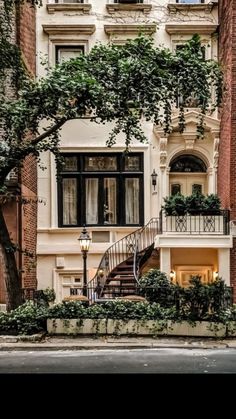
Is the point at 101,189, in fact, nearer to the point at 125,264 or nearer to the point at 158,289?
the point at 125,264

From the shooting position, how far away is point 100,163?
518 inches

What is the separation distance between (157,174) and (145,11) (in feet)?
13.6

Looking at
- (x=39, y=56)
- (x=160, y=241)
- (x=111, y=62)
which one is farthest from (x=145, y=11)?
(x=160, y=241)

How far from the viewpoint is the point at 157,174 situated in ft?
42.1

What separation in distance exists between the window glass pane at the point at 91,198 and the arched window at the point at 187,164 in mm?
2046

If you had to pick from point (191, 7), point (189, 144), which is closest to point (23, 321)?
point (189, 144)

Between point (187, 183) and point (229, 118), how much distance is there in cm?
223

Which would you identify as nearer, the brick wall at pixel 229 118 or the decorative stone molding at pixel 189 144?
the brick wall at pixel 229 118

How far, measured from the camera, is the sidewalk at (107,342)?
7996 millimetres

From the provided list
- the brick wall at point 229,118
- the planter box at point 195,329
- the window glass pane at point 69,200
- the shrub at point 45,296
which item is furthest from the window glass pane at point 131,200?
the planter box at point 195,329

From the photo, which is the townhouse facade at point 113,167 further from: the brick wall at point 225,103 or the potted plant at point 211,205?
the potted plant at point 211,205

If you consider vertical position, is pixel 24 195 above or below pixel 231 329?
above

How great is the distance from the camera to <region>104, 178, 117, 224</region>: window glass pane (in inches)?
516

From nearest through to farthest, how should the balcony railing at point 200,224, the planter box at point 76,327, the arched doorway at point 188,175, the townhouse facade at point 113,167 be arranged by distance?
the planter box at point 76,327 → the balcony railing at point 200,224 → the townhouse facade at point 113,167 → the arched doorway at point 188,175
